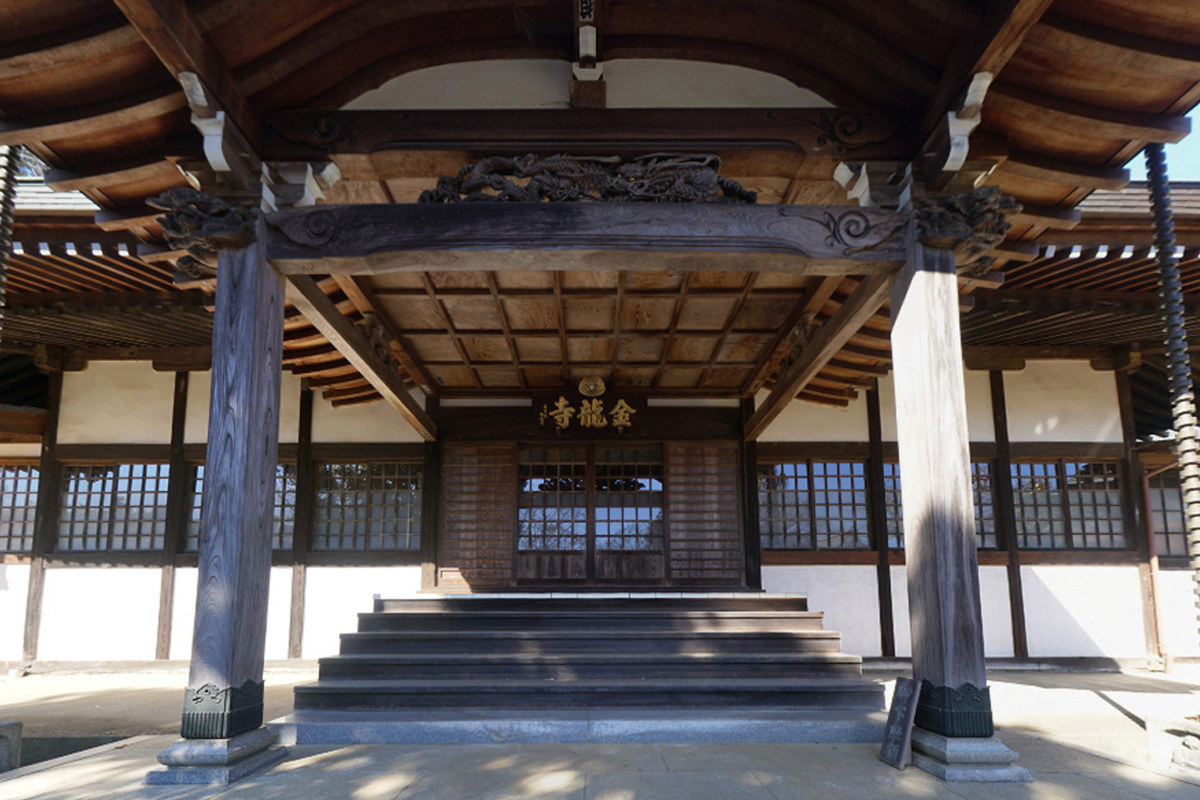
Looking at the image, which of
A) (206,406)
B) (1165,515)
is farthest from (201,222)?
(1165,515)

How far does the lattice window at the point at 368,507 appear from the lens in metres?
10.1

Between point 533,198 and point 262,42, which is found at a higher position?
point 262,42

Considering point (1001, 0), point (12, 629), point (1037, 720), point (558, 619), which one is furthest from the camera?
point (12, 629)

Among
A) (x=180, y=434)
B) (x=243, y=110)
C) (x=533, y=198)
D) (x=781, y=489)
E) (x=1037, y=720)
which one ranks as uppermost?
(x=243, y=110)

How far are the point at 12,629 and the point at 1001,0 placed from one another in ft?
38.2

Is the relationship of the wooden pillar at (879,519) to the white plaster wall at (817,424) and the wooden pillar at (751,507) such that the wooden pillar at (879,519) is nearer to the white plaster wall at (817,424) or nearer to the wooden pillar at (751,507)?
the white plaster wall at (817,424)

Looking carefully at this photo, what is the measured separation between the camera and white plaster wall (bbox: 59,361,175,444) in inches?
403

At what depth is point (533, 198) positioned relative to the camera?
5.02m

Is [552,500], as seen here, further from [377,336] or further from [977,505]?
[977,505]

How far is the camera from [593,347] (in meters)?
8.53

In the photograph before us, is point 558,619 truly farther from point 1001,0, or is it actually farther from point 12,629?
point 12,629

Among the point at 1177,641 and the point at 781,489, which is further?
the point at 781,489

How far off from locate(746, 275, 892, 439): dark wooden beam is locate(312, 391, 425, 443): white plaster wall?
435 cm

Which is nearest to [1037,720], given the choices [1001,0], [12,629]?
[1001,0]
